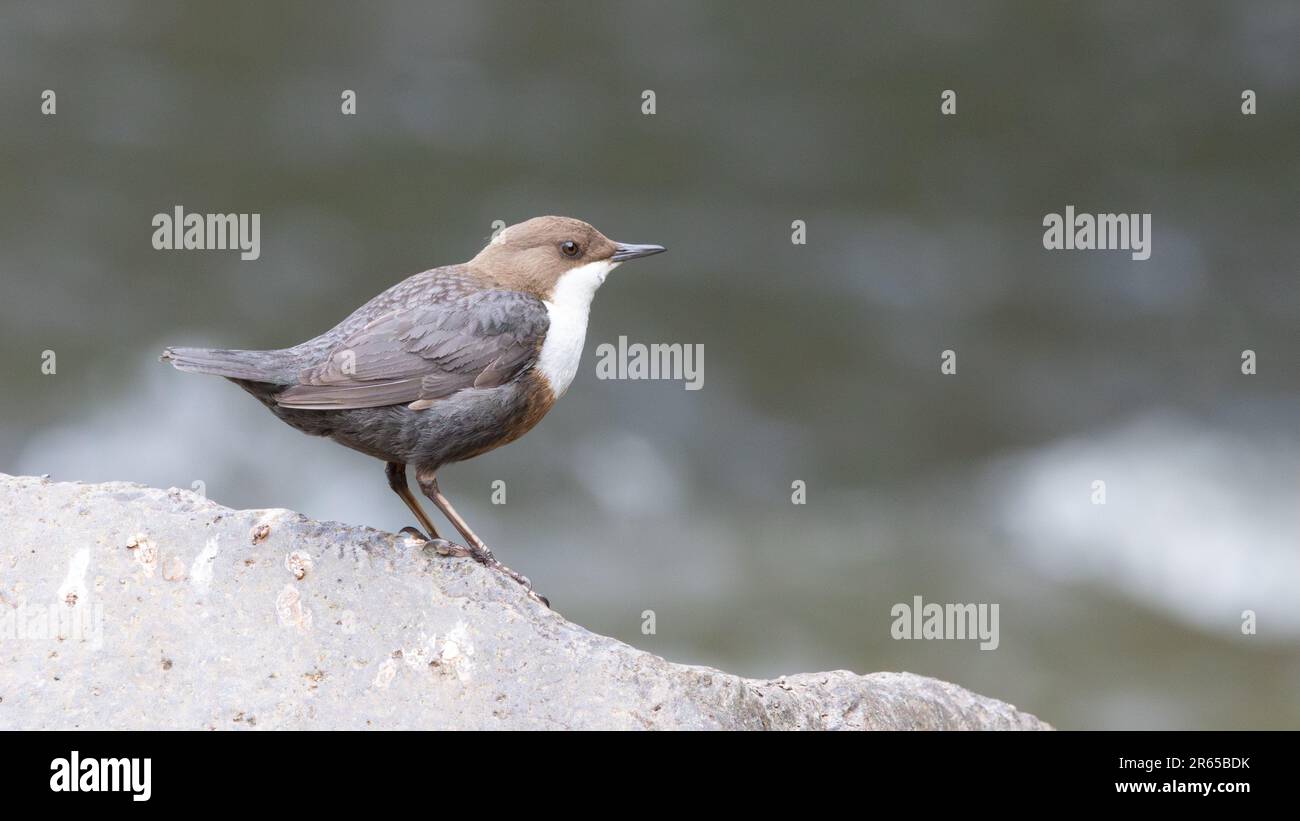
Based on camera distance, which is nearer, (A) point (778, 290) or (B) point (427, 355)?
(B) point (427, 355)

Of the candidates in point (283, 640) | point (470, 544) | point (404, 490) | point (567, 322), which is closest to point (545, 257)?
point (567, 322)

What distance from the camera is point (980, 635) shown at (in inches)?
402

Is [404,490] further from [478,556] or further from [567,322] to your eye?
[567,322]

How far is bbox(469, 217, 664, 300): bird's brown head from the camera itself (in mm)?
4676

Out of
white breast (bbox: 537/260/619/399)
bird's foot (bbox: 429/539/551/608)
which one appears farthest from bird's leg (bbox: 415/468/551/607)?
white breast (bbox: 537/260/619/399)

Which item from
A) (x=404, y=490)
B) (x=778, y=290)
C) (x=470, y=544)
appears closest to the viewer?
(x=470, y=544)

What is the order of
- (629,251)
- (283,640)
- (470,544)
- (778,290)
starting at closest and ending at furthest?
1. (283,640)
2. (470,544)
3. (629,251)
4. (778,290)

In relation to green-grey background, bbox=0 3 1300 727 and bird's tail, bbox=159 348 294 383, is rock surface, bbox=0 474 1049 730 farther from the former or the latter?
green-grey background, bbox=0 3 1300 727

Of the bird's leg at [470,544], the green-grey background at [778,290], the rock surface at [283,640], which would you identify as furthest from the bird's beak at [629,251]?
the green-grey background at [778,290]

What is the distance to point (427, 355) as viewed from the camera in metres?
4.36

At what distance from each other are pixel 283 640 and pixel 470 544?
764mm

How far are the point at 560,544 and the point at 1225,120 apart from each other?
7.25 meters

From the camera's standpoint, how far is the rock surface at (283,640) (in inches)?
140

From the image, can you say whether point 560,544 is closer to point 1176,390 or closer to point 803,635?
point 803,635
